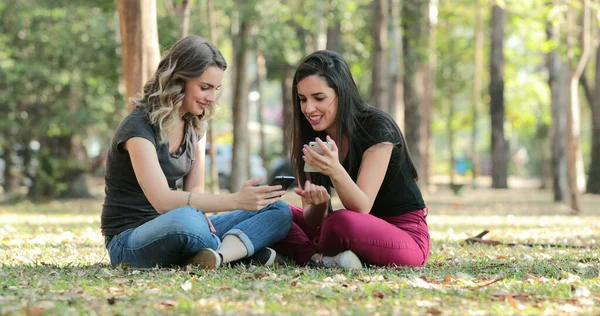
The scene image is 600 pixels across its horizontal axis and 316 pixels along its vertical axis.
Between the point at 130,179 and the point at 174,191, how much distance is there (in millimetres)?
A: 370

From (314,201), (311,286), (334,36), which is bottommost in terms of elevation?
(311,286)

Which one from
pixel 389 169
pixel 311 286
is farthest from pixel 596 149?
pixel 311 286

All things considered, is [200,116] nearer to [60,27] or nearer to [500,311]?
[500,311]

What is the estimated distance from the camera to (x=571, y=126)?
1402 cm

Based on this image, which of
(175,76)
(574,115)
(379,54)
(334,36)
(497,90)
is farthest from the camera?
(497,90)

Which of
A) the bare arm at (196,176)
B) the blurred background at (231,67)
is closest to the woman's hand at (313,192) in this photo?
the bare arm at (196,176)

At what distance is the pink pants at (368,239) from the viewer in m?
5.76

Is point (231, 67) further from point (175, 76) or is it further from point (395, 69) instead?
point (175, 76)

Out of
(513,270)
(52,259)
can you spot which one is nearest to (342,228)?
(513,270)

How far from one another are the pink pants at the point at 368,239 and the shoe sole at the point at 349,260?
1.4 inches

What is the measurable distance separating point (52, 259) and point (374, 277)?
263 centimetres

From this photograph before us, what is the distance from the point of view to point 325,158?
5.56 m

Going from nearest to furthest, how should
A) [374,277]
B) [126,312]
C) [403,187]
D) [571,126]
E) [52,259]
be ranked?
1. [126,312]
2. [374,277]
3. [403,187]
4. [52,259]
5. [571,126]

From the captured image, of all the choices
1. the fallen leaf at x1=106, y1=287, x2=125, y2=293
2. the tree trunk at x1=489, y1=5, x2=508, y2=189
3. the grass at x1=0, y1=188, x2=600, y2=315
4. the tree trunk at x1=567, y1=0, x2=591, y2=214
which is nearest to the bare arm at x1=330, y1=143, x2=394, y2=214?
the grass at x1=0, y1=188, x2=600, y2=315
